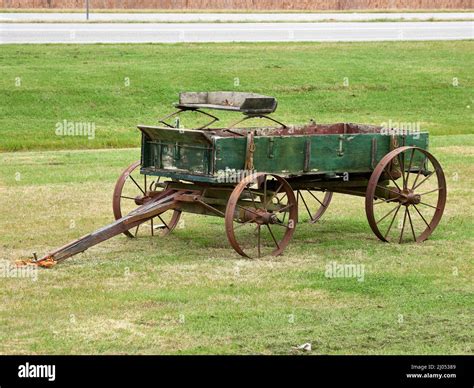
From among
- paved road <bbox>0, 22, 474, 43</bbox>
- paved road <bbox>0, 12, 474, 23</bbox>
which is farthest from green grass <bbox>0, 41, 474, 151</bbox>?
paved road <bbox>0, 12, 474, 23</bbox>

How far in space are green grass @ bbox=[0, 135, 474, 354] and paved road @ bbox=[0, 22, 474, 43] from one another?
15.6m

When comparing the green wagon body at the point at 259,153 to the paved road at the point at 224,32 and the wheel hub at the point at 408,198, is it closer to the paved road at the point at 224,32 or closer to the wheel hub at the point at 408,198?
the wheel hub at the point at 408,198

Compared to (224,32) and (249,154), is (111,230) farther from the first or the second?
(224,32)

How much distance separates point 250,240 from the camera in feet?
A: 44.4

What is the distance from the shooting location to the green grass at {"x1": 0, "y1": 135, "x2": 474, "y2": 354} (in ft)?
30.1

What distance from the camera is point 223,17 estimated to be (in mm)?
36469

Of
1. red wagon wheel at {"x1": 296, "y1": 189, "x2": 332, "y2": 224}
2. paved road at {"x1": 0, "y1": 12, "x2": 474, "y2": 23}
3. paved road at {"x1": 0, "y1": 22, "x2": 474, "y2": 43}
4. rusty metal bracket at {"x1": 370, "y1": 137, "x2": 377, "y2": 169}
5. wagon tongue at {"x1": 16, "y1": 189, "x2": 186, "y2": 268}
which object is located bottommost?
red wagon wheel at {"x1": 296, "y1": 189, "x2": 332, "y2": 224}

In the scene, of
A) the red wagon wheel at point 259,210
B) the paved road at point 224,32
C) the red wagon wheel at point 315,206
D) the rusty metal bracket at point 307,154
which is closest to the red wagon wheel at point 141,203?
the red wagon wheel at point 259,210

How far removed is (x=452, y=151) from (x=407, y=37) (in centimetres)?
1272

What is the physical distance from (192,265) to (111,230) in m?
0.94

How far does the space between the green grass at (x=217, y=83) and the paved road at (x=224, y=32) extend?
3.99 ft

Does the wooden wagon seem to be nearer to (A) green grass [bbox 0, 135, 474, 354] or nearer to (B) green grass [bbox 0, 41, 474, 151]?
(A) green grass [bbox 0, 135, 474, 354]
